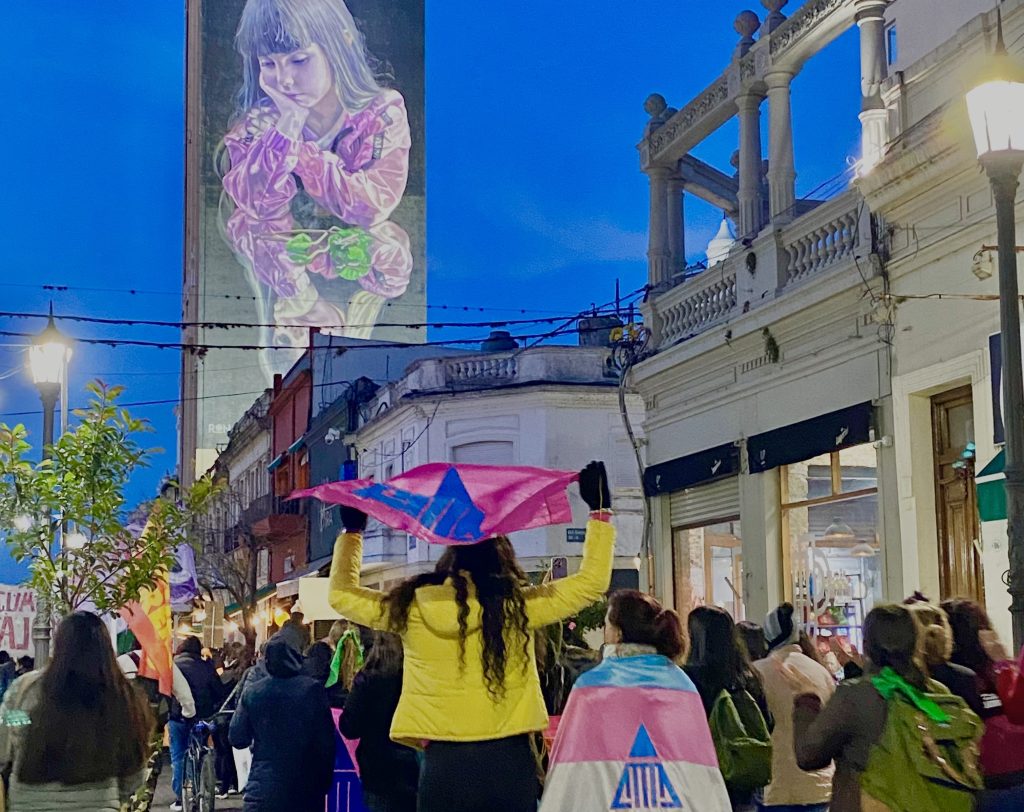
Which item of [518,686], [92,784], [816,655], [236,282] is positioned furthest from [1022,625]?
[236,282]

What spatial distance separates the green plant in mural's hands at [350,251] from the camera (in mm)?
80188

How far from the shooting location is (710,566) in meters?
20.1

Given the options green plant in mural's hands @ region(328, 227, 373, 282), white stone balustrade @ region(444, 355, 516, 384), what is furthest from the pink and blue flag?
green plant in mural's hands @ region(328, 227, 373, 282)

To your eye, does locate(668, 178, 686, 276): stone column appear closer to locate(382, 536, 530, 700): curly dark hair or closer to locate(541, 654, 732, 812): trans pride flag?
locate(382, 536, 530, 700): curly dark hair

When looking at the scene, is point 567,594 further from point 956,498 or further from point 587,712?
point 956,498

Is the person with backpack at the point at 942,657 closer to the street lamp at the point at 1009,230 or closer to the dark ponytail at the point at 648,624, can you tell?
the dark ponytail at the point at 648,624

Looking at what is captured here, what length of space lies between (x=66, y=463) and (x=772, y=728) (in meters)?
8.88

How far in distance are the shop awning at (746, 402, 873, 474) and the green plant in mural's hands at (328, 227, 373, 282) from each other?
6363 centimetres

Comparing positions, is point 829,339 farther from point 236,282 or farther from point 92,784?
point 236,282

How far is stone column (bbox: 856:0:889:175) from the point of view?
606 inches

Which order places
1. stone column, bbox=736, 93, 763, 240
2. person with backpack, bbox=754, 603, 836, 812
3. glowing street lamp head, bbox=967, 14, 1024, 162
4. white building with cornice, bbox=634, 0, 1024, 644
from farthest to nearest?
stone column, bbox=736, 93, 763, 240 < white building with cornice, bbox=634, 0, 1024, 644 < glowing street lamp head, bbox=967, 14, 1024, 162 < person with backpack, bbox=754, 603, 836, 812

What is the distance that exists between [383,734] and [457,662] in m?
1.82

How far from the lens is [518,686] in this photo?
19.6 ft

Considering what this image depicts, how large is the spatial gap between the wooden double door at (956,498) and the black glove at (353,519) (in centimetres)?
865
